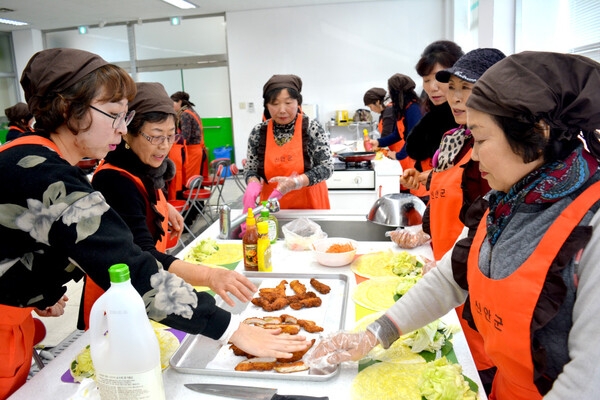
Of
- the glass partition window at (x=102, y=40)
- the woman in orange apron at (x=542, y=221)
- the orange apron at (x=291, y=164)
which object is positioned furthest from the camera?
the glass partition window at (x=102, y=40)

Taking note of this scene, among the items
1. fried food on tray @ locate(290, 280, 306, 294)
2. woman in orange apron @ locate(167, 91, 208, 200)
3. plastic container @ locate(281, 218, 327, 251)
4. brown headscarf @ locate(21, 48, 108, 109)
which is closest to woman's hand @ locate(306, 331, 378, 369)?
fried food on tray @ locate(290, 280, 306, 294)

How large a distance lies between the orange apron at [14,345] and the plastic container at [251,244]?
2.80 feet

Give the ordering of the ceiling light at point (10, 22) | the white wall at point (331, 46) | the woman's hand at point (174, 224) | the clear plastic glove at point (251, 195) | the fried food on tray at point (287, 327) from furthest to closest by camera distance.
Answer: the ceiling light at point (10, 22) → the white wall at point (331, 46) → the clear plastic glove at point (251, 195) → the woman's hand at point (174, 224) → the fried food on tray at point (287, 327)

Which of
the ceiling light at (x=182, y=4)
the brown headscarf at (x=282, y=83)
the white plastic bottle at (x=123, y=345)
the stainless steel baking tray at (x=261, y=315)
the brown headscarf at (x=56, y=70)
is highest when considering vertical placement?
the ceiling light at (x=182, y=4)

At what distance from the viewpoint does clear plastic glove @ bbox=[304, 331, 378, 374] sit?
1.28 metres

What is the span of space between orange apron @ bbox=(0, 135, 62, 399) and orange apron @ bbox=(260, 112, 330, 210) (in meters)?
1.93

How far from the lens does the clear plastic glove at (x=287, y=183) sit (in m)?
2.81

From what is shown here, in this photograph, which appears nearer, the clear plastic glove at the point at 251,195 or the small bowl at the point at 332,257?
the small bowl at the point at 332,257

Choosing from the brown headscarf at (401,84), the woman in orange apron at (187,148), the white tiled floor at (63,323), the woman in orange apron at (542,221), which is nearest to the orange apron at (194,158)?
the woman in orange apron at (187,148)

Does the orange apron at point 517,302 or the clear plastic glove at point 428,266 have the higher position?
the orange apron at point 517,302

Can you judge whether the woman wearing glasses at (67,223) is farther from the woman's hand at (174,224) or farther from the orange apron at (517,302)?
the woman's hand at (174,224)

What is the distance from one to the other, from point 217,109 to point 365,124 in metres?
3.45

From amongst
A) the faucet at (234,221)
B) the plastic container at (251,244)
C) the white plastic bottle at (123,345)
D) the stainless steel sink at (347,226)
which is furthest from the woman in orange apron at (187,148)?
the white plastic bottle at (123,345)

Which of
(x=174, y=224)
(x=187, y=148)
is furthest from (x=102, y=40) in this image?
(x=174, y=224)
